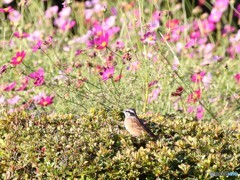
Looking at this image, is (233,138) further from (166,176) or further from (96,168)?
(96,168)

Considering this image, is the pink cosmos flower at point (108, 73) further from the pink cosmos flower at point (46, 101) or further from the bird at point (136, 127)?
the bird at point (136, 127)

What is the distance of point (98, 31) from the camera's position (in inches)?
195

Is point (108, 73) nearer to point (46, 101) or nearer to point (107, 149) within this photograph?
point (46, 101)

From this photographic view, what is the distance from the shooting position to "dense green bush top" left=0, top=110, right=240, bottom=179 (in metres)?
2.98

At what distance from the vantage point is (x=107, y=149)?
3207mm

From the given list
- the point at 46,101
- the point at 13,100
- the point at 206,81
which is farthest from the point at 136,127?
the point at 13,100

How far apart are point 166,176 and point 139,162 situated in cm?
15

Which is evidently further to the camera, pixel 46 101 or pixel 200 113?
pixel 200 113

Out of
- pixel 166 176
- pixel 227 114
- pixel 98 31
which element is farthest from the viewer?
pixel 98 31

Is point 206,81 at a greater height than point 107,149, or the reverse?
point 206,81

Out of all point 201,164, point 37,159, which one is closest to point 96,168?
point 37,159

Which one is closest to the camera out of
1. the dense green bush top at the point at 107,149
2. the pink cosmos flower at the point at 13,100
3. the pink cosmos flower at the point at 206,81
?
the dense green bush top at the point at 107,149

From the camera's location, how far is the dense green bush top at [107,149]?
9.77 feet

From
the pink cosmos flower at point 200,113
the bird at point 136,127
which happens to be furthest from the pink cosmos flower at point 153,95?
the bird at point 136,127
